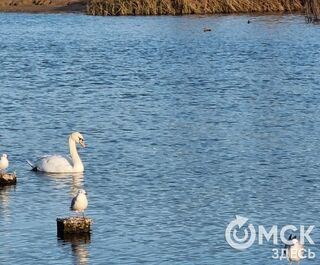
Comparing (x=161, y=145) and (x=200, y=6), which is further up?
(x=200, y=6)

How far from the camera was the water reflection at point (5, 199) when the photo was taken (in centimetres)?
1968

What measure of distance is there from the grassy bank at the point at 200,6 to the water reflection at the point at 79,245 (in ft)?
176

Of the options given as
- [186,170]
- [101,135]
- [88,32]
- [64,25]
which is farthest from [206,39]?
[186,170]

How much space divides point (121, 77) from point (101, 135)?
1374cm

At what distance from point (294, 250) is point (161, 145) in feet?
34.6

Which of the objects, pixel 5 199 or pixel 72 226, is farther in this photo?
pixel 5 199

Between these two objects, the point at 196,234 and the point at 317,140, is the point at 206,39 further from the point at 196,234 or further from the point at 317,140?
the point at 196,234

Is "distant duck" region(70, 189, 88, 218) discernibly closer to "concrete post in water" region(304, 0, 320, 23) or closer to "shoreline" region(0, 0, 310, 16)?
"concrete post in water" region(304, 0, 320, 23)

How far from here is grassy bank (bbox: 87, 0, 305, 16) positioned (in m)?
71.4

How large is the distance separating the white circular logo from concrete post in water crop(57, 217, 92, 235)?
7.11ft

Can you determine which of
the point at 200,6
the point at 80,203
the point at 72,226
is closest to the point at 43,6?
the point at 200,6

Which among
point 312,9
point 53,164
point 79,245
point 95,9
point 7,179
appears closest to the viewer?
point 79,245

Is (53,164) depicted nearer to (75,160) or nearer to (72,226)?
(75,160)

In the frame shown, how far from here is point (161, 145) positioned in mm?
26359
